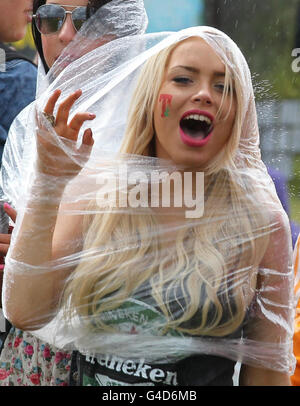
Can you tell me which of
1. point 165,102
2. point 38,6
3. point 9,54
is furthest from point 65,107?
point 9,54

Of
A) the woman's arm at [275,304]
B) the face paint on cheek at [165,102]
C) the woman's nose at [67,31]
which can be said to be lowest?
the woman's arm at [275,304]

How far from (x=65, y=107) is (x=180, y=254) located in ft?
1.39

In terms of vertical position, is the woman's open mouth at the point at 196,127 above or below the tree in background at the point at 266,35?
below

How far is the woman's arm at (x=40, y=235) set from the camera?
5.23ft

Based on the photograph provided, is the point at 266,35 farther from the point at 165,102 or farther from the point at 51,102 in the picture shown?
the point at 51,102

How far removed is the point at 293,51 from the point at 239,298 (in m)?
0.61

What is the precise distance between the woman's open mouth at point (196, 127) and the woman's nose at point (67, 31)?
59cm

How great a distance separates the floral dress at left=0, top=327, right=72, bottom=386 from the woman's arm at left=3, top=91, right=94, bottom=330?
0.20 m

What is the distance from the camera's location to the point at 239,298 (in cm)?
161

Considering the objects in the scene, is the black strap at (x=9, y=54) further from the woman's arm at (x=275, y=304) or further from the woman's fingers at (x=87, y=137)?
the woman's arm at (x=275, y=304)

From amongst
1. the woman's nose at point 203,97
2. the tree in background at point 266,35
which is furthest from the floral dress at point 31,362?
the tree in background at point 266,35

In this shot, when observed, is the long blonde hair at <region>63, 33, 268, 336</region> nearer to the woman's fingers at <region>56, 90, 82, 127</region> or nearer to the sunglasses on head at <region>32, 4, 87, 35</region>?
the woman's fingers at <region>56, 90, 82, 127</region>

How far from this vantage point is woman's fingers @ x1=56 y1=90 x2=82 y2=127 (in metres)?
1.53

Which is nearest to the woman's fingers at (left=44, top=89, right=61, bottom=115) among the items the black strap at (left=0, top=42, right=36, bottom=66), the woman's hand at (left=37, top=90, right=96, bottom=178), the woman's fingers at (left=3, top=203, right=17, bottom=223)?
the woman's hand at (left=37, top=90, right=96, bottom=178)
